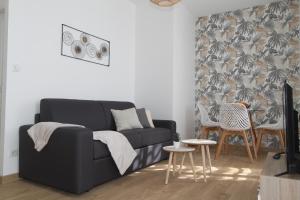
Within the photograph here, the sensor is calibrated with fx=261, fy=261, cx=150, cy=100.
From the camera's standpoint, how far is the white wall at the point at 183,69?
4.58 metres

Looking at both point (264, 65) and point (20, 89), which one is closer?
point (20, 89)

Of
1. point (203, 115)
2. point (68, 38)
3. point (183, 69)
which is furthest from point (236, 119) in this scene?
point (68, 38)

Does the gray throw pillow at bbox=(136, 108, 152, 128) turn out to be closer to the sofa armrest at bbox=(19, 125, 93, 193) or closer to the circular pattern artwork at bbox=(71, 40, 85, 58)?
the circular pattern artwork at bbox=(71, 40, 85, 58)

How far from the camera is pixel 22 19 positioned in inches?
110

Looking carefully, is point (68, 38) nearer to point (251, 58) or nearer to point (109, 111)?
point (109, 111)

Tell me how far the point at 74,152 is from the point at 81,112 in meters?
1.02

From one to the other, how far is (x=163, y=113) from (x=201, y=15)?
2.22 m

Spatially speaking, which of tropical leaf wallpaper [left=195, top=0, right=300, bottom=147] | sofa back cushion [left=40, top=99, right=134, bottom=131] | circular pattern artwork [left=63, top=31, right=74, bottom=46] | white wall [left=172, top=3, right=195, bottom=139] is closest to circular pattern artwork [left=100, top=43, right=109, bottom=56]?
circular pattern artwork [left=63, top=31, right=74, bottom=46]

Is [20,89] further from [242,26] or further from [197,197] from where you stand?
[242,26]

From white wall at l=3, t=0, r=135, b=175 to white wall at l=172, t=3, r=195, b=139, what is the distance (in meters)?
0.90

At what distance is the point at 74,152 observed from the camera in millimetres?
2176

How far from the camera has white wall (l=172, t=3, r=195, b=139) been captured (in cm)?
458

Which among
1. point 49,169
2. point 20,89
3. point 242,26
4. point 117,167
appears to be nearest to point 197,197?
point 117,167

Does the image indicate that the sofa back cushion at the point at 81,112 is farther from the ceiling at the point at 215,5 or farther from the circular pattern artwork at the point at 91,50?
the ceiling at the point at 215,5
